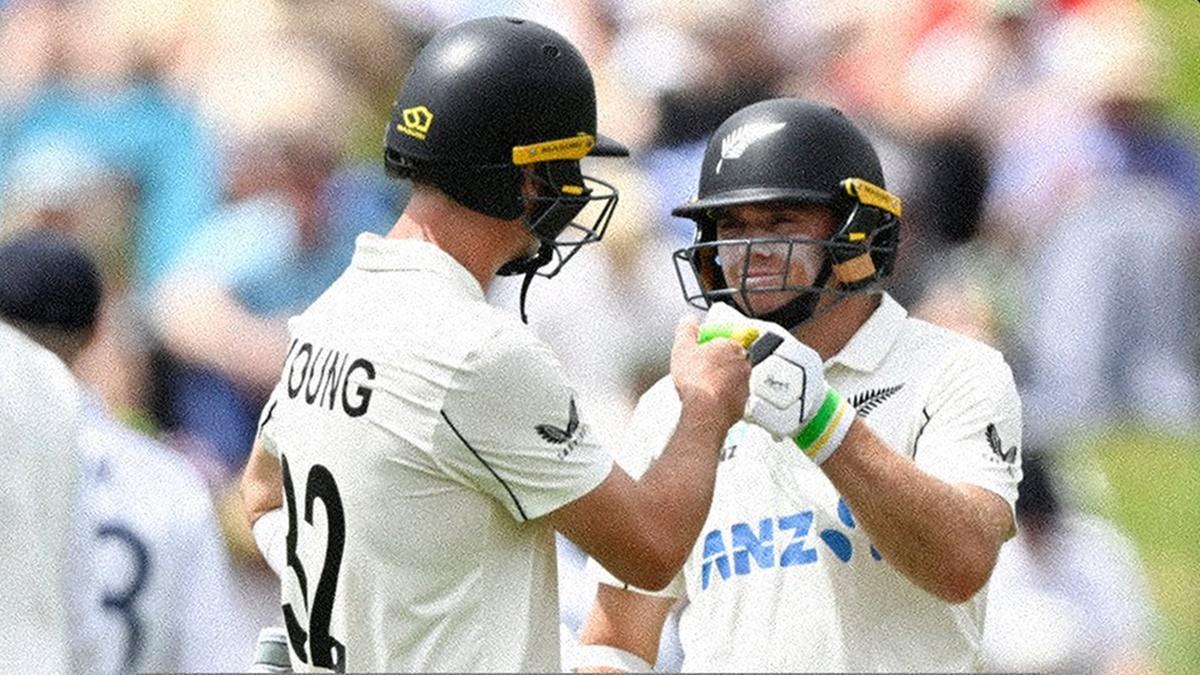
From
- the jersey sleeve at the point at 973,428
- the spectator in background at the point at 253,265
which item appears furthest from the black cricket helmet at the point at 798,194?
the spectator in background at the point at 253,265

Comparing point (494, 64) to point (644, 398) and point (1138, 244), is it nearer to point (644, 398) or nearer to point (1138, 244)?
point (644, 398)

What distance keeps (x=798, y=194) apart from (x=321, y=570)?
1194 millimetres

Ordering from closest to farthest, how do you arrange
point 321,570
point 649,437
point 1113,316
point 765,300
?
1. point 321,570
2. point 765,300
3. point 649,437
4. point 1113,316

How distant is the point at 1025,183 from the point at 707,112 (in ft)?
3.08

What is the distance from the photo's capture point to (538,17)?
7738mm

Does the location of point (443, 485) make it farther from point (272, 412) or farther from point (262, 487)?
point (262, 487)

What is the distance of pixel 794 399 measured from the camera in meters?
4.38

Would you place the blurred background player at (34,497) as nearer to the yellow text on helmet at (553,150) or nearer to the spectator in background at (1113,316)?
the yellow text on helmet at (553,150)

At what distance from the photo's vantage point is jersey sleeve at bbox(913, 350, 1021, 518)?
4617mm

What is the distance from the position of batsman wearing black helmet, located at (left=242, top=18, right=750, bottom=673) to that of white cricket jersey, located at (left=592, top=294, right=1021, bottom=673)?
0.45m

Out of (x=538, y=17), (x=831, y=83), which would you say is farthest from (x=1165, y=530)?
(x=538, y=17)

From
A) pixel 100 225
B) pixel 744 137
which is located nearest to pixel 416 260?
pixel 744 137

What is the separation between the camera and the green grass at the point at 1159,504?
7320 mm

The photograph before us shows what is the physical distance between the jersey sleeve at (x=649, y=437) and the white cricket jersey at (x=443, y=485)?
685 millimetres
